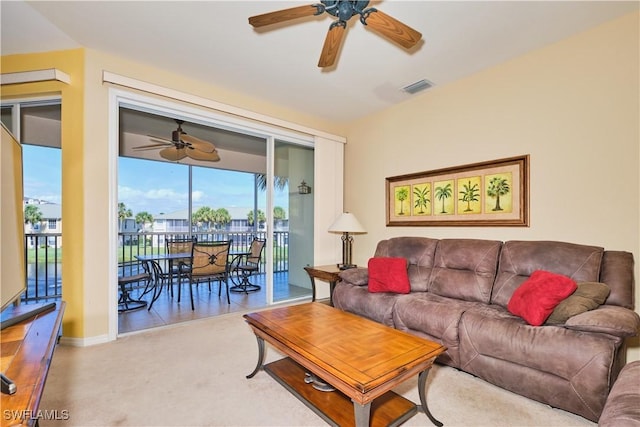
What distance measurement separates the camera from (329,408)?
1.66 m

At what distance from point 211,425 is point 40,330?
965mm

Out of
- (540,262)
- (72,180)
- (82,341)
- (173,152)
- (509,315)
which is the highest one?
(173,152)

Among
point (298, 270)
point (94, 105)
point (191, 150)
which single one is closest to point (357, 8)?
point (94, 105)

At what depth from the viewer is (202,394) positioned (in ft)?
6.23

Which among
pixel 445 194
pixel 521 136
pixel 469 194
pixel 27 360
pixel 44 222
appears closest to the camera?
pixel 27 360

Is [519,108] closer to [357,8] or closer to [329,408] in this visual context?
[357,8]

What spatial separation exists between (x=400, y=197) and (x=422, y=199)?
1.08 ft

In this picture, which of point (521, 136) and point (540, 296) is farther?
point (521, 136)

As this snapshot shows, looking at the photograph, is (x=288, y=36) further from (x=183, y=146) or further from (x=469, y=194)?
(x=183, y=146)

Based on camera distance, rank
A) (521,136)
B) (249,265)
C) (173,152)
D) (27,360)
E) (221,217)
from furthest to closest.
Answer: (221,217)
(249,265)
(173,152)
(521,136)
(27,360)

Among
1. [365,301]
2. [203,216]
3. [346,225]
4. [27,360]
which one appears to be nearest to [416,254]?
[365,301]

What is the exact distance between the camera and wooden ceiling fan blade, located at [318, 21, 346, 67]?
191 cm

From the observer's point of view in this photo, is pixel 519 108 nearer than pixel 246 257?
Yes

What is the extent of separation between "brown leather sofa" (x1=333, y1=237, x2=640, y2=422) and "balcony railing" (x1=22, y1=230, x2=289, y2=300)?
5.32ft
